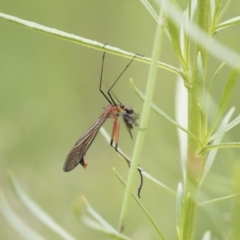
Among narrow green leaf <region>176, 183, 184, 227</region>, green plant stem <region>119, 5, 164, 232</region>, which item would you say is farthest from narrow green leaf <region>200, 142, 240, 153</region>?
green plant stem <region>119, 5, 164, 232</region>

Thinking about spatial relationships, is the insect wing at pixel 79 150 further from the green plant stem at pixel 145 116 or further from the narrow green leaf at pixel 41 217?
the green plant stem at pixel 145 116

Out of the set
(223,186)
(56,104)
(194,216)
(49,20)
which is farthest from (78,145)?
(49,20)

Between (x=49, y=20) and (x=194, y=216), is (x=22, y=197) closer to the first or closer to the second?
(x=194, y=216)

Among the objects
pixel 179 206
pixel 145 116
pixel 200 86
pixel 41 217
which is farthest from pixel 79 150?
pixel 145 116

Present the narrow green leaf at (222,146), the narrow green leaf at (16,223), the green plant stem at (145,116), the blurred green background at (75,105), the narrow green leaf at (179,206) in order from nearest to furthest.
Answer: the green plant stem at (145,116) < the narrow green leaf at (222,146) < the narrow green leaf at (179,206) < the narrow green leaf at (16,223) < the blurred green background at (75,105)

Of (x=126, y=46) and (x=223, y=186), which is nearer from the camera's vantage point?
(x=223, y=186)

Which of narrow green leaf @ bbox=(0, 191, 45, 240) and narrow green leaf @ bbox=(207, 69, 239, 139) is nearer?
narrow green leaf @ bbox=(207, 69, 239, 139)

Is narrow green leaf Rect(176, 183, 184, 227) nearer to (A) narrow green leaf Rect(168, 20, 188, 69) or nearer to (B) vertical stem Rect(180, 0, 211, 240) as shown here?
(B) vertical stem Rect(180, 0, 211, 240)

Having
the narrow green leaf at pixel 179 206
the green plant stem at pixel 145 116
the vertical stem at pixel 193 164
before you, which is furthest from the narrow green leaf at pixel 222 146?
the green plant stem at pixel 145 116
